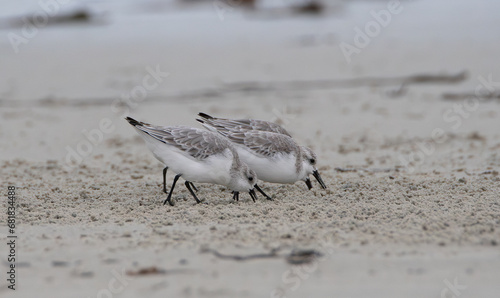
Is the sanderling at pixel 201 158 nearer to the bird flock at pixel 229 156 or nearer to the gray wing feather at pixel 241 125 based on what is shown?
the bird flock at pixel 229 156

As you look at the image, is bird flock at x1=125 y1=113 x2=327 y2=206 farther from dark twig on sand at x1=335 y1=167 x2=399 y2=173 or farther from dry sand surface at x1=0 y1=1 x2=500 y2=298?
dark twig on sand at x1=335 y1=167 x2=399 y2=173

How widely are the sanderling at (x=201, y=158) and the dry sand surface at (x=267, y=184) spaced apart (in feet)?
0.79

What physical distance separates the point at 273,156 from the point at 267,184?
74 centimetres

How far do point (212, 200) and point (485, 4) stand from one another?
567 inches

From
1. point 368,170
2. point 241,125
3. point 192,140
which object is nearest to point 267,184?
point 241,125

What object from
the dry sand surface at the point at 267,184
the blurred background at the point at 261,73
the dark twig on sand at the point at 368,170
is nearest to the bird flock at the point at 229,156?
the dry sand surface at the point at 267,184

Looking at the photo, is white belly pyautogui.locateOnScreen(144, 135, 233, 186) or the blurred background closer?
white belly pyautogui.locateOnScreen(144, 135, 233, 186)

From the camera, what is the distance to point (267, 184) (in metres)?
7.24

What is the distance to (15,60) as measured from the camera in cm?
1323

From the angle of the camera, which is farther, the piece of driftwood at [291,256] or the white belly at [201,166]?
the white belly at [201,166]

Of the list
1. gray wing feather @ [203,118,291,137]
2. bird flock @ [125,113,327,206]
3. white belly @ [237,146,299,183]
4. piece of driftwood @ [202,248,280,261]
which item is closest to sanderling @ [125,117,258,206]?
bird flock @ [125,113,327,206]

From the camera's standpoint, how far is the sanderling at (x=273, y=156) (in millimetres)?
6551

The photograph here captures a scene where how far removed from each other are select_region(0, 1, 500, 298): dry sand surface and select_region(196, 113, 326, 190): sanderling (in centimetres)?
22

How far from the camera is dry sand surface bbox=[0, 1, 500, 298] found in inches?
166
